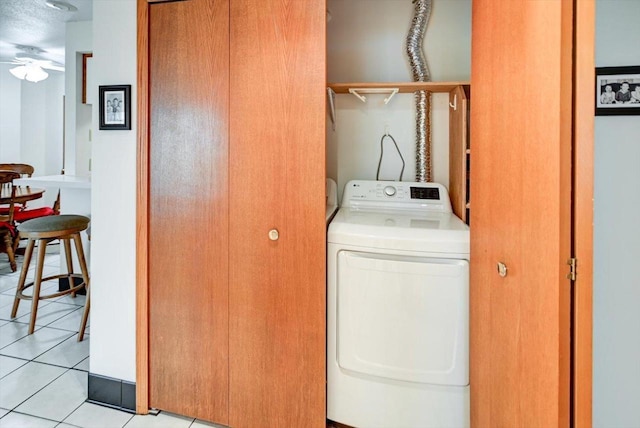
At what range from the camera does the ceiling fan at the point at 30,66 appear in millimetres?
4400

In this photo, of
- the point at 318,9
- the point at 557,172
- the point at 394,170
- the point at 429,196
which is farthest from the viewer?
the point at 394,170

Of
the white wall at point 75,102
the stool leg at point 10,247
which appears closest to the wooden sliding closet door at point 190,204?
the white wall at point 75,102

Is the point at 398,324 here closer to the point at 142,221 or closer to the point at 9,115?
the point at 142,221

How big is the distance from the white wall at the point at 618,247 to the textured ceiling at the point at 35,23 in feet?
11.2

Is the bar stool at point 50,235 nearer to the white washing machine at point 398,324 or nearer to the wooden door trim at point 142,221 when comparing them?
the wooden door trim at point 142,221

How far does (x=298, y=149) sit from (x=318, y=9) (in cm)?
58

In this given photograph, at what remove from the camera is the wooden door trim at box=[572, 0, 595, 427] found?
32.3 inches

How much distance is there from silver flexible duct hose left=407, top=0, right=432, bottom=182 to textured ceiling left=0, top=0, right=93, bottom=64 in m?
2.54

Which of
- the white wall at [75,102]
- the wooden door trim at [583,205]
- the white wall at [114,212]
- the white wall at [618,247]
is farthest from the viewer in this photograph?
the white wall at [75,102]

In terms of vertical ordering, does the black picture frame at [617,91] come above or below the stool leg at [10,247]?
above

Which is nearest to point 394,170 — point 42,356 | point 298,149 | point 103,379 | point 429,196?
point 429,196

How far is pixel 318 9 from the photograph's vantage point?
1.56 metres

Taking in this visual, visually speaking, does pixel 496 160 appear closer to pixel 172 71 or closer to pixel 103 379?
pixel 172 71

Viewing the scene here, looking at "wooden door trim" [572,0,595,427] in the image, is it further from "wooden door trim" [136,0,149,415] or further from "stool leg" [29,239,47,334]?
"stool leg" [29,239,47,334]
